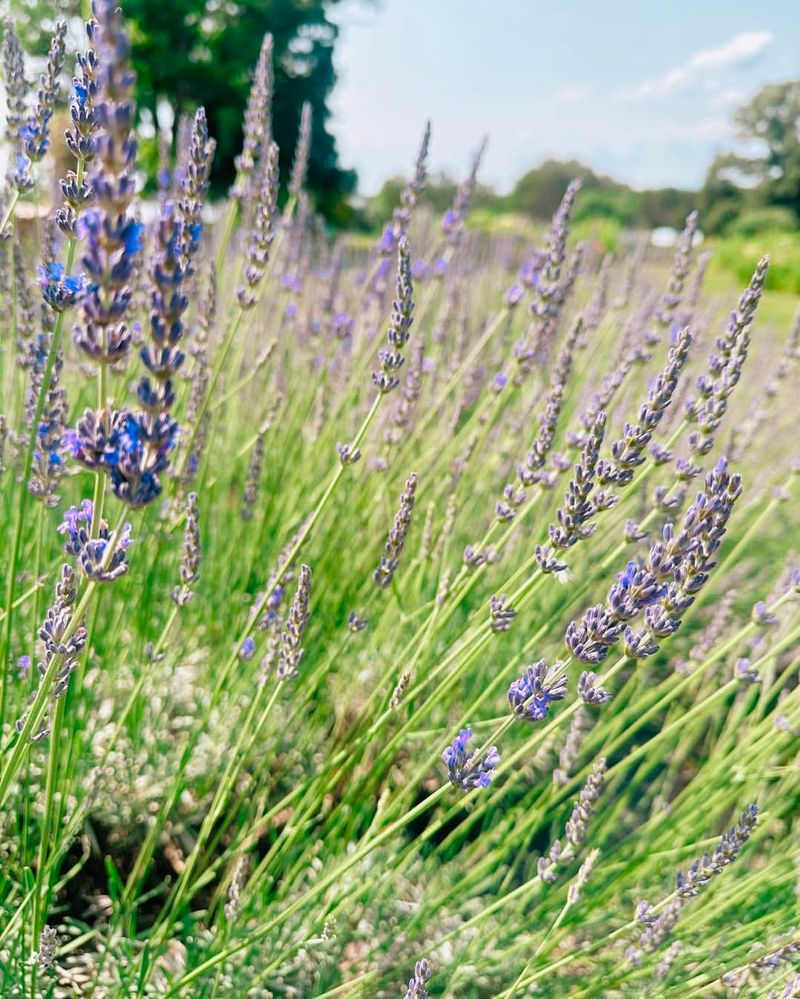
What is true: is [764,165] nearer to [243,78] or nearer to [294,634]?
[243,78]

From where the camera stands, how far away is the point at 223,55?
17.4 m

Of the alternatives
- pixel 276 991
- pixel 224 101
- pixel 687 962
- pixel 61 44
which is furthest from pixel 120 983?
pixel 224 101

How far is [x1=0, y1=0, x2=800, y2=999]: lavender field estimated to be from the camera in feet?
3.27

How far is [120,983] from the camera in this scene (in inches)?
52.0

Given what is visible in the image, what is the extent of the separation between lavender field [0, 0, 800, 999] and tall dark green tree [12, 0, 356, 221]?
1704 centimetres

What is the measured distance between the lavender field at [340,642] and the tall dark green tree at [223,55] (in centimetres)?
1704

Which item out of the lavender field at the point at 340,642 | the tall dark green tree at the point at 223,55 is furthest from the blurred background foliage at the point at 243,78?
the lavender field at the point at 340,642

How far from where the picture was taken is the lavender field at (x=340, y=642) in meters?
1.00

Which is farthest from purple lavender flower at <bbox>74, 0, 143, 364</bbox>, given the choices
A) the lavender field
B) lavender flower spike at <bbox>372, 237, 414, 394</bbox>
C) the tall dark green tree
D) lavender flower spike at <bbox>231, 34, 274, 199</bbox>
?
the tall dark green tree

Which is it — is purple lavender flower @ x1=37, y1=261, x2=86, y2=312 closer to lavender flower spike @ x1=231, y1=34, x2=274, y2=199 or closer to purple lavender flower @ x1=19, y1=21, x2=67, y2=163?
purple lavender flower @ x1=19, y1=21, x2=67, y2=163

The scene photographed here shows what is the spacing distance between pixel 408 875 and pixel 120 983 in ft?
2.55

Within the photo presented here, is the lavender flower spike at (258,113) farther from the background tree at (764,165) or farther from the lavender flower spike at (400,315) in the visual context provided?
the background tree at (764,165)

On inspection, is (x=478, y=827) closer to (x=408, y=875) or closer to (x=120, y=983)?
(x=408, y=875)

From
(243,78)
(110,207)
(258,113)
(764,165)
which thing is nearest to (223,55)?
(243,78)
